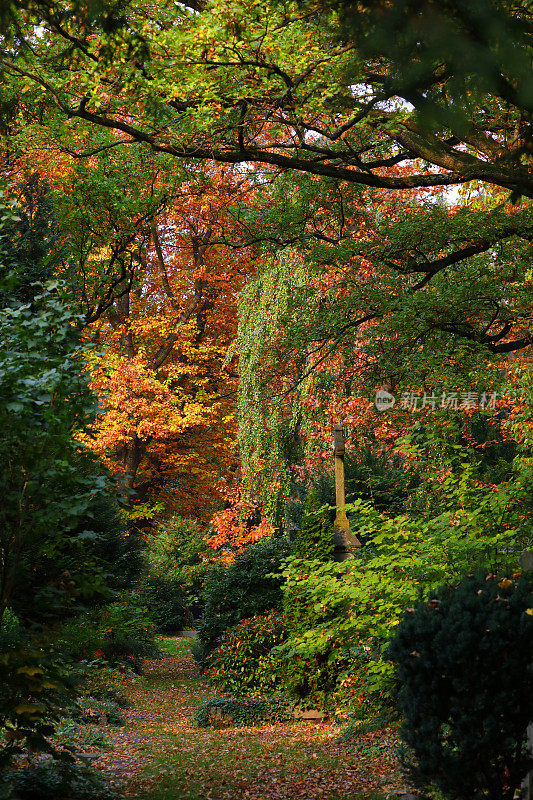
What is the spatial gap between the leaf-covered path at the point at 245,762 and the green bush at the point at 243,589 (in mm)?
2179

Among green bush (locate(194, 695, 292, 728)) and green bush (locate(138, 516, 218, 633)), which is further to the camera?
green bush (locate(138, 516, 218, 633))

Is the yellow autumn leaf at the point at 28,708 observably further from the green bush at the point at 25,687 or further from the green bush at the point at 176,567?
the green bush at the point at 176,567

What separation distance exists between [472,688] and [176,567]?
21057mm

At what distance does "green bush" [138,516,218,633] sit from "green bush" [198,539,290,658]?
29.7ft

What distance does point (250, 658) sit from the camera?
11.4m

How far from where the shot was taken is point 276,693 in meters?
10.8

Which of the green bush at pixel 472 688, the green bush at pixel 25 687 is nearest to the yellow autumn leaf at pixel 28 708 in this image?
the green bush at pixel 25 687

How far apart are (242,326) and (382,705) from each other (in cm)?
884

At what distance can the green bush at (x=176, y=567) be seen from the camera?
898 inches

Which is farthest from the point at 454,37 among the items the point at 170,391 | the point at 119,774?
the point at 170,391

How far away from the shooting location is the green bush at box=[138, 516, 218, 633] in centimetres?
2281

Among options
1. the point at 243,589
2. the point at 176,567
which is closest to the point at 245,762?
the point at 243,589

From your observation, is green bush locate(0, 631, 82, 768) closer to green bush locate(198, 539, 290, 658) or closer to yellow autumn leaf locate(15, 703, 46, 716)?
yellow autumn leaf locate(15, 703, 46, 716)

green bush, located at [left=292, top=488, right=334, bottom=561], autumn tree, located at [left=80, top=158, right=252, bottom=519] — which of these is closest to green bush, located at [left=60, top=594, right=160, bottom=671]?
green bush, located at [left=292, top=488, right=334, bottom=561]
